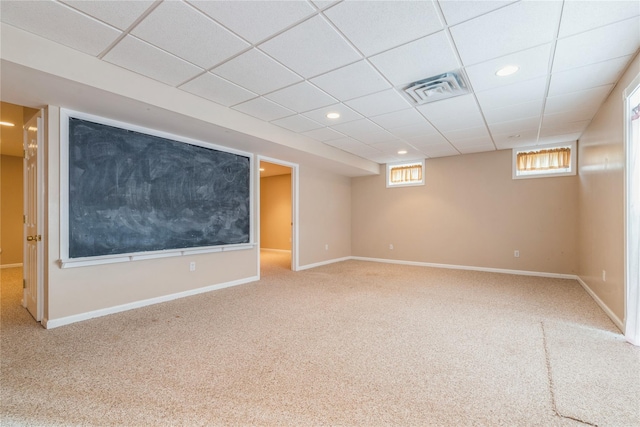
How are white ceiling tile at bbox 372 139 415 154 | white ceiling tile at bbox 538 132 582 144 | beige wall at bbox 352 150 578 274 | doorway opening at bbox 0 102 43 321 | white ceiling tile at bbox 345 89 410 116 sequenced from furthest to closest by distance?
beige wall at bbox 352 150 578 274 < white ceiling tile at bbox 372 139 415 154 < white ceiling tile at bbox 538 132 582 144 < white ceiling tile at bbox 345 89 410 116 < doorway opening at bbox 0 102 43 321

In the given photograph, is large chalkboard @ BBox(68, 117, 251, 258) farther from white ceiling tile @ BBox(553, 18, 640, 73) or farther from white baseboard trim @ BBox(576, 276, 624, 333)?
white baseboard trim @ BBox(576, 276, 624, 333)

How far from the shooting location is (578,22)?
1.97 m

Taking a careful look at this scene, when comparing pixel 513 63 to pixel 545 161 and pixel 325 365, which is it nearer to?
pixel 325 365

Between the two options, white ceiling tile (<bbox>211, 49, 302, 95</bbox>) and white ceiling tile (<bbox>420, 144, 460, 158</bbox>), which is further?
white ceiling tile (<bbox>420, 144, 460, 158</bbox>)

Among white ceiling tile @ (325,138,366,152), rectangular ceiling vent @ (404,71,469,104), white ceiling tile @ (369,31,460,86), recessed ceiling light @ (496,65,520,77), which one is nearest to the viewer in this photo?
white ceiling tile @ (369,31,460,86)

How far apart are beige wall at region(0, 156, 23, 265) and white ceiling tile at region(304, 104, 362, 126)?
22.7 feet

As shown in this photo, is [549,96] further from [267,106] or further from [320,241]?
[320,241]

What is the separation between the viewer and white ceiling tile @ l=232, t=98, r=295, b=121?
10.9 ft

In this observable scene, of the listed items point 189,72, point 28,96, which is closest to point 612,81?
point 189,72

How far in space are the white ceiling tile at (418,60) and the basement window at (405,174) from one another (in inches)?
159

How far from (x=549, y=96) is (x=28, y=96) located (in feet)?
17.3

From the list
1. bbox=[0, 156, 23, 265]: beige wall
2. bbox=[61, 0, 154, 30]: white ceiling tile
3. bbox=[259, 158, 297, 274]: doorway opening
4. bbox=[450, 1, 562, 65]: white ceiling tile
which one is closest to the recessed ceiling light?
bbox=[450, 1, 562, 65]: white ceiling tile

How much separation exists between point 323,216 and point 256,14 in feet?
16.5

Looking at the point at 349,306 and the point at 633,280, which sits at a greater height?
the point at 633,280
